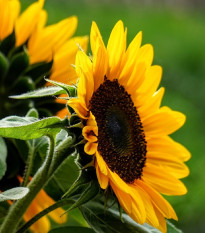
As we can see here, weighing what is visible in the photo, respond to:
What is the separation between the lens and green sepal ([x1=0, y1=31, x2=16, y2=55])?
35.4 inches

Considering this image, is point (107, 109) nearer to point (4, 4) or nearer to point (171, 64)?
point (4, 4)

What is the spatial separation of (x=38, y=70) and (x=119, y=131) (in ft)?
0.63

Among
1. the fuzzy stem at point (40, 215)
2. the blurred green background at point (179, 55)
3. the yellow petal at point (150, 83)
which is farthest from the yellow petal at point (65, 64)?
the blurred green background at point (179, 55)

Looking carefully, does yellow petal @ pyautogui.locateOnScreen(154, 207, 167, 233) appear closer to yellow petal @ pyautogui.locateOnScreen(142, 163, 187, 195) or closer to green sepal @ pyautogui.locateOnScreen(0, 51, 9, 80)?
yellow petal @ pyautogui.locateOnScreen(142, 163, 187, 195)

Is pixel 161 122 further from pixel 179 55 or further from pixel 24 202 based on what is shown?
pixel 179 55

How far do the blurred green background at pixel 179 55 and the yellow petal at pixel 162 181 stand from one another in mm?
1498

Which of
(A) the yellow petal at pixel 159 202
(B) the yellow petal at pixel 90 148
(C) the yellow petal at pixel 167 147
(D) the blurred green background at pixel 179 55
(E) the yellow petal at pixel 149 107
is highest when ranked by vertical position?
(B) the yellow petal at pixel 90 148

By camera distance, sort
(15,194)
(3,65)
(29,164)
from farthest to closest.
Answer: (3,65) < (29,164) < (15,194)

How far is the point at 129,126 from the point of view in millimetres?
779

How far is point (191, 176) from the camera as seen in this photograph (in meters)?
2.67

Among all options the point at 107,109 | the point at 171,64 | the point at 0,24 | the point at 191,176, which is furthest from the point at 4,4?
the point at 171,64

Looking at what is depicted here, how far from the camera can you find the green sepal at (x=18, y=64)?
90 centimetres

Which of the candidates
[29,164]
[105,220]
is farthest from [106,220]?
[29,164]

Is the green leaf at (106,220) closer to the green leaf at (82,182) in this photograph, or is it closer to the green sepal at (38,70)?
the green leaf at (82,182)
